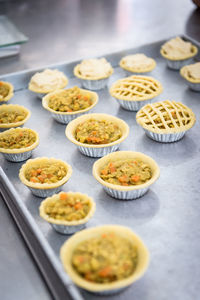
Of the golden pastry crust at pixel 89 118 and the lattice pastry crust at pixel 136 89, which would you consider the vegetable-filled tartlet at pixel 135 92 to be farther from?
the golden pastry crust at pixel 89 118

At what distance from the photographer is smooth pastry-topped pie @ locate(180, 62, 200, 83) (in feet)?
10.2

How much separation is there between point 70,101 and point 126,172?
866 millimetres

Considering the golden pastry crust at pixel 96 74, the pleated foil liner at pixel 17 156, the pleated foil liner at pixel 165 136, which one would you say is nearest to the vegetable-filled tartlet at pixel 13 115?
the pleated foil liner at pixel 17 156

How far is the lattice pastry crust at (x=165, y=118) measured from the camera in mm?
2627

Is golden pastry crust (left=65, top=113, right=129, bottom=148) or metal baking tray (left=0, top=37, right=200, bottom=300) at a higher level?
golden pastry crust (left=65, top=113, right=129, bottom=148)

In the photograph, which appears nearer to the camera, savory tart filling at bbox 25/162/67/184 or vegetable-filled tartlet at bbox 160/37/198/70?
savory tart filling at bbox 25/162/67/184

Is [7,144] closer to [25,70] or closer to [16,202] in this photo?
[16,202]

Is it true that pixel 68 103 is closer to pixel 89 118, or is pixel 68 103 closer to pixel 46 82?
pixel 89 118

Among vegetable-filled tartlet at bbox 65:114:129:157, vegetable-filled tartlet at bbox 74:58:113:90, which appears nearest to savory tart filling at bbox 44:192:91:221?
vegetable-filled tartlet at bbox 65:114:129:157

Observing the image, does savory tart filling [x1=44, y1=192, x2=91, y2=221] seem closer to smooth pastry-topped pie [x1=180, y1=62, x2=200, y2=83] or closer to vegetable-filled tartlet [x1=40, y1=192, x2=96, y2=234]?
vegetable-filled tartlet [x1=40, y1=192, x2=96, y2=234]

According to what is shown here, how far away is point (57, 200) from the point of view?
2.05 meters

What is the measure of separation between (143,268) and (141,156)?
0.86 m

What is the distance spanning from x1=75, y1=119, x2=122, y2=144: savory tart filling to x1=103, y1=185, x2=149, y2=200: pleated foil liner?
408mm

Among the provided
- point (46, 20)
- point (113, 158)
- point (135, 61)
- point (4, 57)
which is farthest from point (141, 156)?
point (46, 20)
